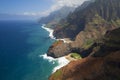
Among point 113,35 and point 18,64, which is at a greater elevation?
point 18,64

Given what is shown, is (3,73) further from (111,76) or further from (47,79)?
(111,76)

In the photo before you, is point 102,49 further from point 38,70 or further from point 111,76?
point 38,70

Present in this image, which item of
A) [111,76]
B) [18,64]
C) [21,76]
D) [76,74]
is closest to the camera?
[111,76]

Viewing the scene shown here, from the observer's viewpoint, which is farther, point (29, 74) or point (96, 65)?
point (29, 74)

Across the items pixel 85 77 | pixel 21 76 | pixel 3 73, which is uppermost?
pixel 3 73

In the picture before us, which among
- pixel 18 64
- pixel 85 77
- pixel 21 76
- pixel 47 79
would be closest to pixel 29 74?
pixel 21 76

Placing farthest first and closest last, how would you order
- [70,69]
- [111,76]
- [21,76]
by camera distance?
1. [21,76]
2. [70,69]
3. [111,76]
